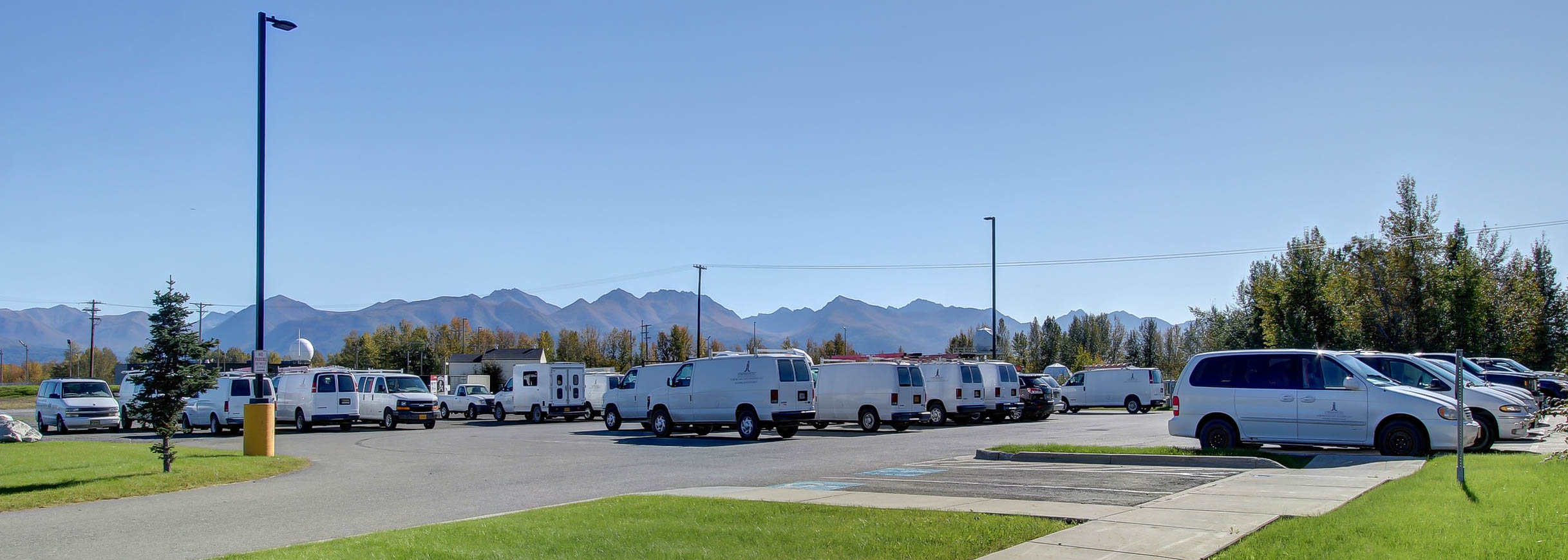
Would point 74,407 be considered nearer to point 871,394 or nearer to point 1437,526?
point 871,394

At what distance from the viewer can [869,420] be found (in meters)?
28.3

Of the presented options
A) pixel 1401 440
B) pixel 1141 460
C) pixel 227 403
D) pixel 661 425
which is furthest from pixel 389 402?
pixel 1401 440

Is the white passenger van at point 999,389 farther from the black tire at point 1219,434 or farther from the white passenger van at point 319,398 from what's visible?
the white passenger van at point 319,398

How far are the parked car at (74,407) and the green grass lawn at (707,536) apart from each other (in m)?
29.8

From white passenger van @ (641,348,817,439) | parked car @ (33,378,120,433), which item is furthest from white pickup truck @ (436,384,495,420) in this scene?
white passenger van @ (641,348,817,439)

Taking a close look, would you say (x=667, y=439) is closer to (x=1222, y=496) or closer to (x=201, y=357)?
(x=201, y=357)

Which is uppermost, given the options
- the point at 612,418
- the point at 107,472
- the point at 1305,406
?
the point at 1305,406

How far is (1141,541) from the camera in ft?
25.7

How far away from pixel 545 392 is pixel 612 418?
7.04 metres

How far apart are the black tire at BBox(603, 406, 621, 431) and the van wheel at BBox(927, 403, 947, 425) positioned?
31.1ft

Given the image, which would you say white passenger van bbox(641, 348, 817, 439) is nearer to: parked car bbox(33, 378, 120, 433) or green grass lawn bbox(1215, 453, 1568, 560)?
green grass lawn bbox(1215, 453, 1568, 560)

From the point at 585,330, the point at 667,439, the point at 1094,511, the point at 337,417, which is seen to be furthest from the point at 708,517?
the point at 585,330

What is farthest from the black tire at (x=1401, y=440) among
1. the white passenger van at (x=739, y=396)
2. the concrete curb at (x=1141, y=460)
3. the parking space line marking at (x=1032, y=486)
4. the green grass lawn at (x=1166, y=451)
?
the white passenger van at (x=739, y=396)

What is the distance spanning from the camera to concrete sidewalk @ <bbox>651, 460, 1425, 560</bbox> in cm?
763
